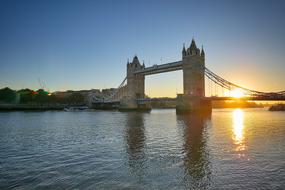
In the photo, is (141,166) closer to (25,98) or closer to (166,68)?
(166,68)

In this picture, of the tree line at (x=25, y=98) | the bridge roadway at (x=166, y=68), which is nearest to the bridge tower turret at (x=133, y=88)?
the bridge roadway at (x=166, y=68)

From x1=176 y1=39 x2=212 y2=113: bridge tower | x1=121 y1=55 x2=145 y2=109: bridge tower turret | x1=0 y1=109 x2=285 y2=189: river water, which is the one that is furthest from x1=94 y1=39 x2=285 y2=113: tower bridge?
x1=0 y1=109 x2=285 y2=189: river water

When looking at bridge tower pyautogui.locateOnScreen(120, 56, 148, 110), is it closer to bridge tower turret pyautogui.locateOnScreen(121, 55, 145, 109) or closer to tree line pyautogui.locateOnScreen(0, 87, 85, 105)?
bridge tower turret pyautogui.locateOnScreen(121, 55, 145, 109)

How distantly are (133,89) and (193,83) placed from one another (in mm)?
36911

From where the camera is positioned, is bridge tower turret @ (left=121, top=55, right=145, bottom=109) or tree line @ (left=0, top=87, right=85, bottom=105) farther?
tree line @ (left=0, top=87, right=85, bottom=105)

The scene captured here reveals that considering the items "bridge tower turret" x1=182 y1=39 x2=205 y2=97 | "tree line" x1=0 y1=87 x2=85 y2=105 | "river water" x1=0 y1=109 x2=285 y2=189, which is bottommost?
"river water" x1=0 y1=109 x2=285 y2=189

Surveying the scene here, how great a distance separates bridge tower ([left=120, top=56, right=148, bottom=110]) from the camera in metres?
110

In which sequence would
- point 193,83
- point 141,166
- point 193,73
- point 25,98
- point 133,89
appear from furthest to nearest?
point 25,98
point 133,89
point 193,73
point 193,83
point 141,166

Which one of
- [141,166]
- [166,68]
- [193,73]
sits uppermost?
[166,68]

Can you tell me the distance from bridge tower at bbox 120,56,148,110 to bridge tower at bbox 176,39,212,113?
32169 mm

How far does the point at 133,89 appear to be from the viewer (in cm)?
11156

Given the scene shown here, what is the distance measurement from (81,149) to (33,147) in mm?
3975

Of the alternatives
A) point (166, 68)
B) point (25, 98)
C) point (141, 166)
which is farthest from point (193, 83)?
point (25, 98)

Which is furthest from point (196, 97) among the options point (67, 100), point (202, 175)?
point (67, 100)
